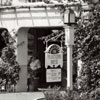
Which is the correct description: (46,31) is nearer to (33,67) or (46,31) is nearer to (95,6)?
(33,67)

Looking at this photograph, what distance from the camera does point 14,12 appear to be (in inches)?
683

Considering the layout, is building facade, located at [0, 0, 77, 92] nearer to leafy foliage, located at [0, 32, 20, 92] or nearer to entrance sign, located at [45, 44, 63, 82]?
leafy foliage, located at [0, 32, 20, 92]

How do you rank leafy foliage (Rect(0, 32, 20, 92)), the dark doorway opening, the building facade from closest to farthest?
the building facade, leafy foliage (Rect(0, 32, 20, 92)), the dark doorway opening

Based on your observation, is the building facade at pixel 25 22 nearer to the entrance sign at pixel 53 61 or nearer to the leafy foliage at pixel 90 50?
the entrance sign at pixel 53 61

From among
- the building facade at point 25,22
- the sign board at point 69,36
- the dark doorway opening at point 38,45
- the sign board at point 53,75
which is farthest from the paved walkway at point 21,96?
the sign board at point 69,36

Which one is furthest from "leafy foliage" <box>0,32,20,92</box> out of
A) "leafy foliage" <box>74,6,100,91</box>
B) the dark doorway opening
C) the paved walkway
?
"leafy foliage" <box>74,6,100,91</box>

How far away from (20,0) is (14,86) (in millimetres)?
3567

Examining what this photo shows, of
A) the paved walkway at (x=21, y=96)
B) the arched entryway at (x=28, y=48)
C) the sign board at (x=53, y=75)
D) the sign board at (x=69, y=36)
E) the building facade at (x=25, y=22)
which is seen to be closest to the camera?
the sign board at (x=69, y=36)

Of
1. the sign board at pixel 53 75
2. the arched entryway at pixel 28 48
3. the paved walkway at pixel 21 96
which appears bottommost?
the paved walkway at pixel 21 96

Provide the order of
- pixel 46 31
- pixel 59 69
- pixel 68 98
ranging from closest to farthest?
pixel 68 98 < pixel 59 69 < pixel 46 31

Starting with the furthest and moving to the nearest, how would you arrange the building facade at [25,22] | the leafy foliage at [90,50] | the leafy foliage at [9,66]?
the leafy foliage at [9,66] < the building facade at [25,22] < the leafy foliage at [90,50]

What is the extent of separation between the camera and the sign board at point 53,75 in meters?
16.4

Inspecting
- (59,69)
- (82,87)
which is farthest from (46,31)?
(82,87)

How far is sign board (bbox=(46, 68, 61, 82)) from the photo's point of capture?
16391mm
